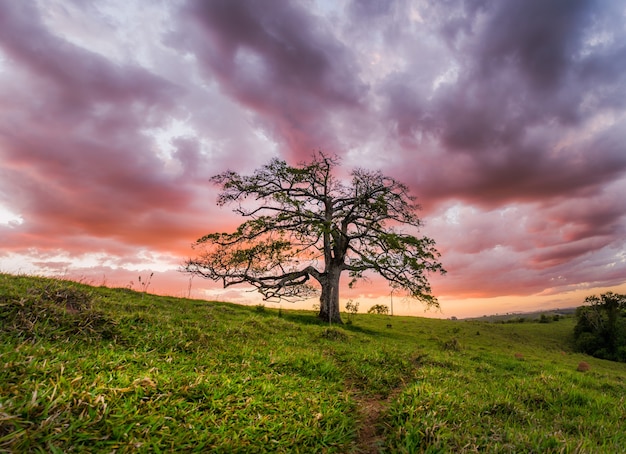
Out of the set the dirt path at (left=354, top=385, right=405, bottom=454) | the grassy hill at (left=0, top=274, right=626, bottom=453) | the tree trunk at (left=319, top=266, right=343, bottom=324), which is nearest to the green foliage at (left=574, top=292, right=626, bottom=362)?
the tree trunk at (left=319, top=266, right=343, bottom=324)

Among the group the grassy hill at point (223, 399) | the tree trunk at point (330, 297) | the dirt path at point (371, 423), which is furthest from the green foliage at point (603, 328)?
the dirt path at point (371, 423)

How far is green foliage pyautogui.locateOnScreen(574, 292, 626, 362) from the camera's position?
4178cm

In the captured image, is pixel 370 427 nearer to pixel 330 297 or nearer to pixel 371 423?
pixel 371 423

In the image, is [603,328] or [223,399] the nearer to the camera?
[223,399]

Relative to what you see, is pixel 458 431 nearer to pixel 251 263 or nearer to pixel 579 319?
pixel 251 263

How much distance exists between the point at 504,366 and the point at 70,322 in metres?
16.4

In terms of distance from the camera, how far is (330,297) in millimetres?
26906

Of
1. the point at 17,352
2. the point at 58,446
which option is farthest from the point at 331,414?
the point at 17,352

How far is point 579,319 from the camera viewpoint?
48.2m

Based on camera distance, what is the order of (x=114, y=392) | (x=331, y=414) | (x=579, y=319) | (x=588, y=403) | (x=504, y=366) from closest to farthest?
(x=114, y=392)
(x=331, y=414)
(x=588, y=403)
(x=504, y=366)
(x=579, y=319)

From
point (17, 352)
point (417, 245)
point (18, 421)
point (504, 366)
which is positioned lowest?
point (504, 366)

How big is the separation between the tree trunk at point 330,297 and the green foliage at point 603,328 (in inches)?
1440

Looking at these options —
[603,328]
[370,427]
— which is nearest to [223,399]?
[370,427]

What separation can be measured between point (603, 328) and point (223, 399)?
194 ft
